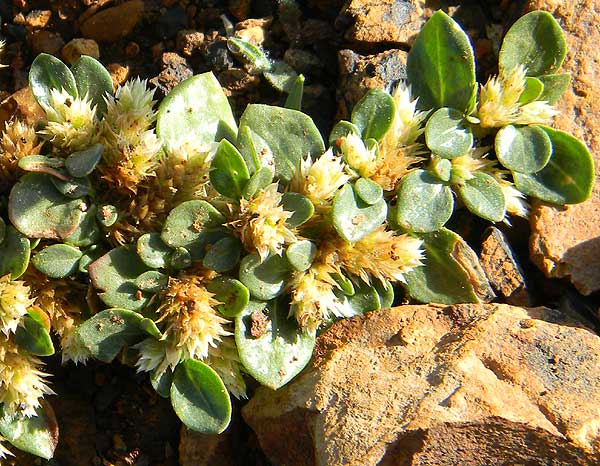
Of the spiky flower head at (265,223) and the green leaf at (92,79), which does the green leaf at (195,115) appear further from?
the spiky flower head at (265,223)

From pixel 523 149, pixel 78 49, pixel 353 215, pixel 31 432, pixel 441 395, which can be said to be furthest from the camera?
pixel 78 49

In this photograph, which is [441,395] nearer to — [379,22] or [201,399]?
[201,399]

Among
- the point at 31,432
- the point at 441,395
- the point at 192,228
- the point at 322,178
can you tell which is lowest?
the point at 31,432

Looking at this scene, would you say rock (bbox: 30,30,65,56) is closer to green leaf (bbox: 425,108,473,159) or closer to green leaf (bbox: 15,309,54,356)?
green leaf (bbox: 15,309,54,356)

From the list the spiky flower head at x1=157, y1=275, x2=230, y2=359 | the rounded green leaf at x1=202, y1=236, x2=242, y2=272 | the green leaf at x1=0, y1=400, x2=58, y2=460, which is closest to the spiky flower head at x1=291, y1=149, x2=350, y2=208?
the rounded green leaf at x1=202, y1=236, x2=242, y2=272

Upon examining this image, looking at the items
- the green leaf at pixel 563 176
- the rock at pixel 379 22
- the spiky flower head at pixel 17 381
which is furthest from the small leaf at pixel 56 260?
the green leaf at pixel 563 176

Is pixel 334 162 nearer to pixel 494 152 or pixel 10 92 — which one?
pixel 494 152

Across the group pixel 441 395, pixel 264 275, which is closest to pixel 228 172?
pixel 264 275
